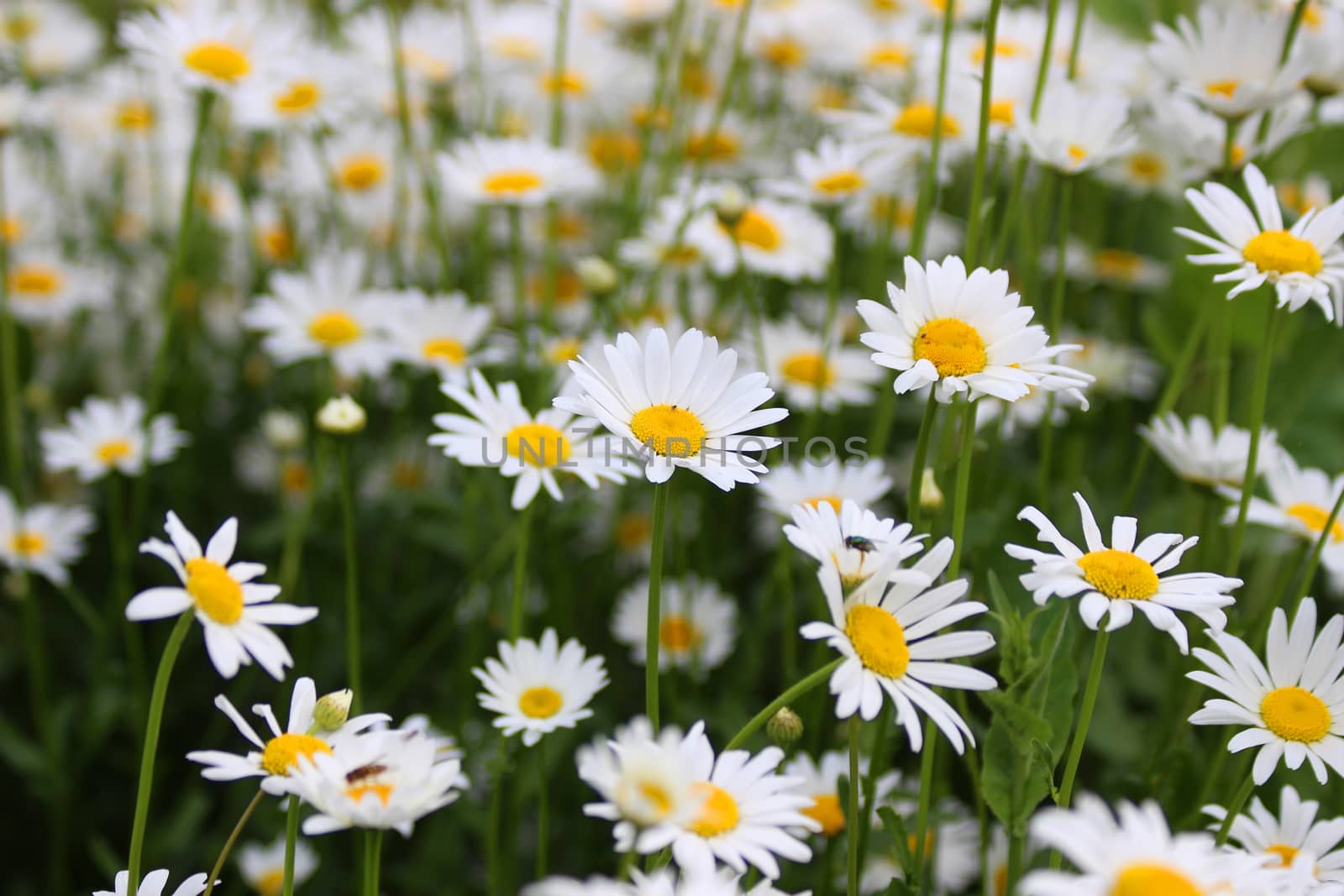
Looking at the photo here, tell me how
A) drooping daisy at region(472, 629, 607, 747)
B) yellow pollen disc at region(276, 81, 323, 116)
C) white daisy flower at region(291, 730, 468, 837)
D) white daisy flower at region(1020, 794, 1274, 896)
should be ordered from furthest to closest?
yellow pollen disc at region(276, 81, 323, 116) < drooping daisy at region(472, 629, 607, 747) < white daisy flower at region(291, 730, 468, 837) < white daisy flower at region(1020, 794, 1274, 896)

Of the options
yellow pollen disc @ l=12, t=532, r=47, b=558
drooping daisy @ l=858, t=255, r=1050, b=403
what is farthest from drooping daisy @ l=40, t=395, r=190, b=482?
drooping daisy @ l=858, t=255, r=1050, b=403

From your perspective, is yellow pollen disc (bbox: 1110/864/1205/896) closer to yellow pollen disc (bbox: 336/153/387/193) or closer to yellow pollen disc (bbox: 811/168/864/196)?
yellow pollen disc (bbox: 811/168/864/196)

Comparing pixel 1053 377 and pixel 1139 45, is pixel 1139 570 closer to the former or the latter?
pixel 1053 377

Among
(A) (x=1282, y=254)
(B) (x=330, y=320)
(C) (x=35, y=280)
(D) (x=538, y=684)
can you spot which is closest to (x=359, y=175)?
(C) (x=35, y=280)

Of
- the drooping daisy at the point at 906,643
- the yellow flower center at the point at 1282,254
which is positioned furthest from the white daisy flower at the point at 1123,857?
the yellow flower center at the point at 1282,254

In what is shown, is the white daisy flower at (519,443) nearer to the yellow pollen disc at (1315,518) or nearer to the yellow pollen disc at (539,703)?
the yellow pollen disc at (539,703)

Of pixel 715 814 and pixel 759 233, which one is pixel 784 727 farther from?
pixel 759 233

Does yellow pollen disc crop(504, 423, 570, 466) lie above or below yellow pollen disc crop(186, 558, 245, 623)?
below
